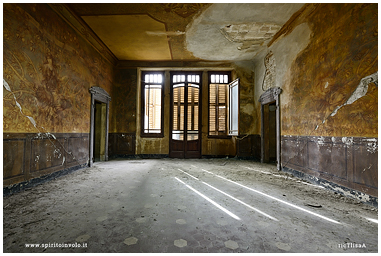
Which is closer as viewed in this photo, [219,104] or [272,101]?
[272,101]

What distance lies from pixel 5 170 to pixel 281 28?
631 centimetres

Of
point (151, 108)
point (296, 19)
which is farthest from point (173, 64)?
point (296, 19)

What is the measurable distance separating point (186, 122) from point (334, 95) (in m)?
4.77

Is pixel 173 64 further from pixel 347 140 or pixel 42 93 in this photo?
pixel 347 140

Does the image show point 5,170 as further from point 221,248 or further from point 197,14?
point 197,14

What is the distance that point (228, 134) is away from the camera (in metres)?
6.63

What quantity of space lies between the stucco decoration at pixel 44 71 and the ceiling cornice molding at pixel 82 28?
0.36 ft

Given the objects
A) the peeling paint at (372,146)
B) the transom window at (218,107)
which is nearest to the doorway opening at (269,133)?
the transom window at (218,107)

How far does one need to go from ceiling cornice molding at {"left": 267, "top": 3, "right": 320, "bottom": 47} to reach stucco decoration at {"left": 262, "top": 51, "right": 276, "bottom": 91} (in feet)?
1.97

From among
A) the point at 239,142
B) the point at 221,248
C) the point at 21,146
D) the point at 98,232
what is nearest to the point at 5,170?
the point at 21,146

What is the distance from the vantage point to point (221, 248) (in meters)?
1.48

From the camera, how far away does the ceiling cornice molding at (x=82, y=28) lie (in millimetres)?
3691

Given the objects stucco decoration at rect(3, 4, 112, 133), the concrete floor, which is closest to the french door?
stucco decoration at rect(3, 4, 112, 133)

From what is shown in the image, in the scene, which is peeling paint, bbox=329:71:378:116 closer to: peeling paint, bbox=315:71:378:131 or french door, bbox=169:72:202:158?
peeling paint, bbox=315:71:378:131
